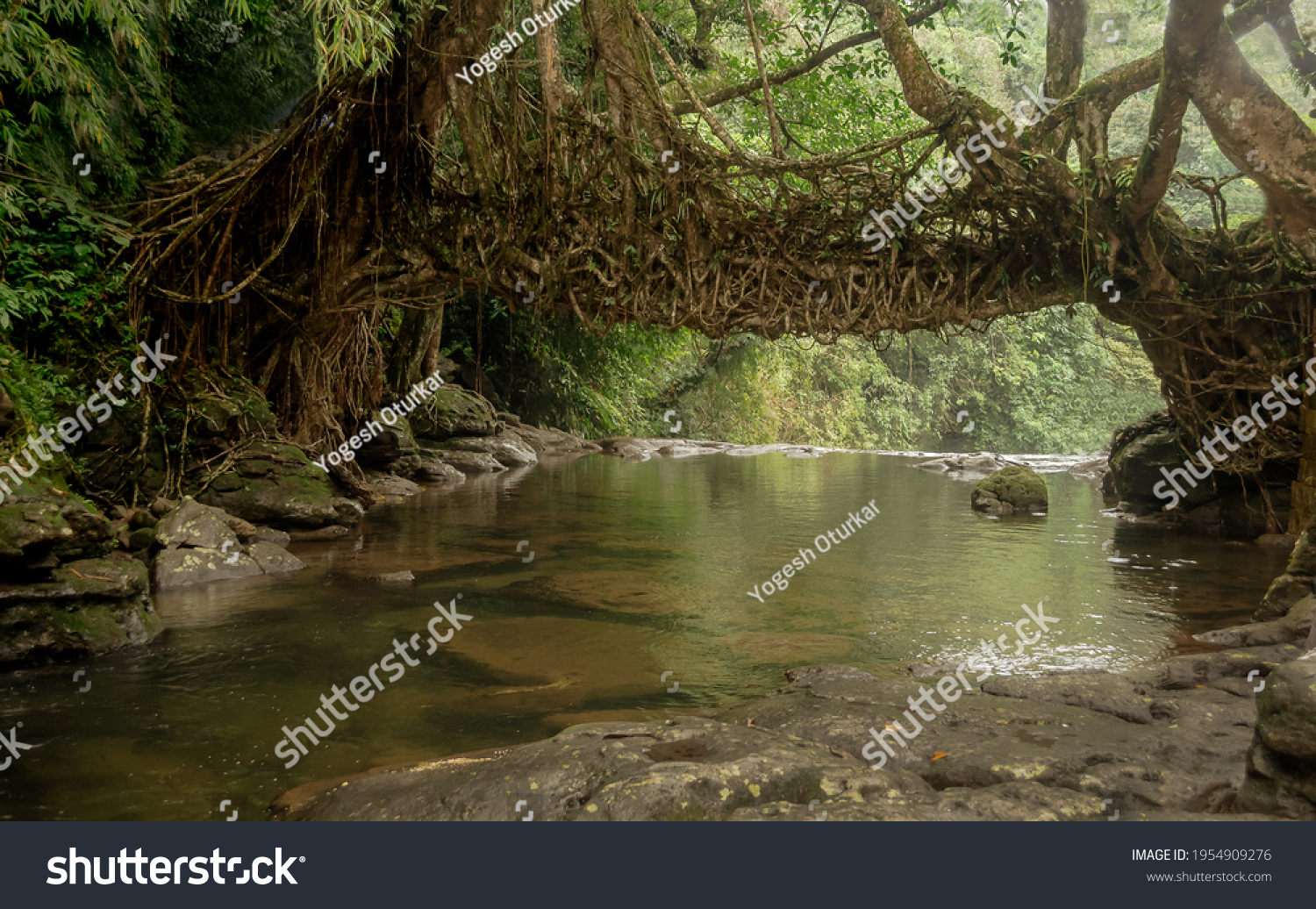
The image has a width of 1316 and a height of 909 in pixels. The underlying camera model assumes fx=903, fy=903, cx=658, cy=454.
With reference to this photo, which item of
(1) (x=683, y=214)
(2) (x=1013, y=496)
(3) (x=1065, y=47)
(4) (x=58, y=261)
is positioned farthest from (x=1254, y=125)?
(4) (x=58, y=261)

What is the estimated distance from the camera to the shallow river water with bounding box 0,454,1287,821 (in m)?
3.44

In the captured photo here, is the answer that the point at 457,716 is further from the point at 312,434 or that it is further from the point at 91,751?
the point at 312,434

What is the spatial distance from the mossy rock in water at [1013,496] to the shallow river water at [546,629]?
784 millimetres

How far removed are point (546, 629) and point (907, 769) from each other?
2644 millimetres

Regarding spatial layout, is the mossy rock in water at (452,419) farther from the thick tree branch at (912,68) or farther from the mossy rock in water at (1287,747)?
the mossy rock in water at (1287,747)

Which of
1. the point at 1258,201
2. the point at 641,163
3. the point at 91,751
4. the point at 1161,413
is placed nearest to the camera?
the point at 91,751

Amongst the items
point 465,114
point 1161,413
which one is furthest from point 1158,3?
point 465,114

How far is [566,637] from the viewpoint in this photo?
509 centimetres

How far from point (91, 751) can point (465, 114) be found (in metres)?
5.46

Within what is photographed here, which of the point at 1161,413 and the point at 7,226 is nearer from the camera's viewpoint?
the point at 7,226

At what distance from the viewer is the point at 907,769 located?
3.05m

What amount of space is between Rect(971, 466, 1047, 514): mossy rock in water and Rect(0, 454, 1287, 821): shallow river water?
784 millimetres

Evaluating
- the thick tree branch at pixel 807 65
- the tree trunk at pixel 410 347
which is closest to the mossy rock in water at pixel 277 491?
the tree trunk at pixel 410 347

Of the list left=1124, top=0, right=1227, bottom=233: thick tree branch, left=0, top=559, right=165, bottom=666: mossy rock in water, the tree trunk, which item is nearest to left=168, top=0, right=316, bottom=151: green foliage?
the tree trunk
